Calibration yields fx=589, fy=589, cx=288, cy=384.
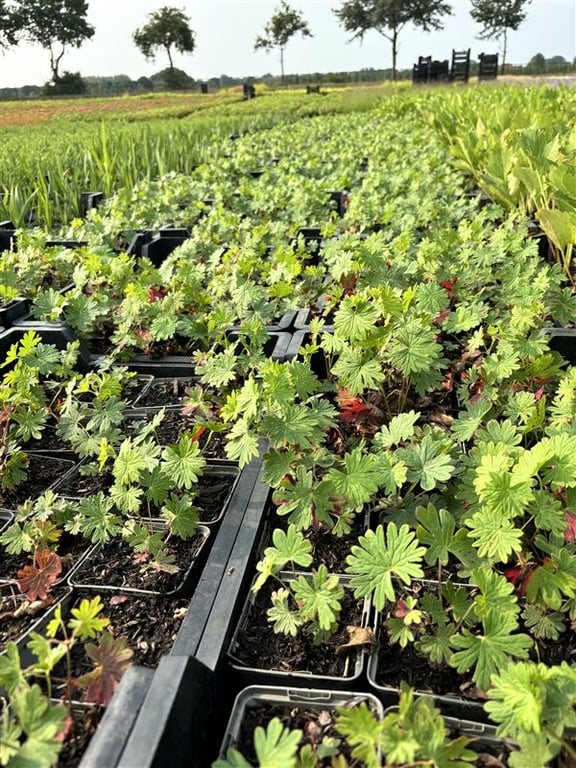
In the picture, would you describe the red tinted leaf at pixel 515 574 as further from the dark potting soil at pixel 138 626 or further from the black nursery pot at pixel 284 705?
the dark potting soil at pixel 138 626

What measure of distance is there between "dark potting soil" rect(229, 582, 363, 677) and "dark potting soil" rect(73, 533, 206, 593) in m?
0.20

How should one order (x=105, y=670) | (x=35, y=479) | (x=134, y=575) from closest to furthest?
(x=105, y=670) < (x=134, y=575) < (x=35, y=479)

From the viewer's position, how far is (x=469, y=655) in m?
0.87

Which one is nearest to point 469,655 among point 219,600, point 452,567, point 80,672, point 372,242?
point 452,567

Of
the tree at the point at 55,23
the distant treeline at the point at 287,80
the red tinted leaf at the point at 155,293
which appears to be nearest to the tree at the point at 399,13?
the distant treeline at the point at 287,80

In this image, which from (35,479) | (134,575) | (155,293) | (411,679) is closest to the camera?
(411,679)

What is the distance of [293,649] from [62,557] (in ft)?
1.81

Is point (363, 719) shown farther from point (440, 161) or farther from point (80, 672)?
point (440, 161)

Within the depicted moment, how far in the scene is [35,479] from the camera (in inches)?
61.7

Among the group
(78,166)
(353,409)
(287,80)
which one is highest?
(287,80)

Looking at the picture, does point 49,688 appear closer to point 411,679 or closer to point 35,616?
point 35,616

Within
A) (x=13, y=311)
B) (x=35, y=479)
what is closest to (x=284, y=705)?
(x=35, y=479)

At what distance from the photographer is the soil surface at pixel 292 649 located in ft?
3.34

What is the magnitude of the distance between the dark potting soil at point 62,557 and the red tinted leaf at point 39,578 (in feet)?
0.18
